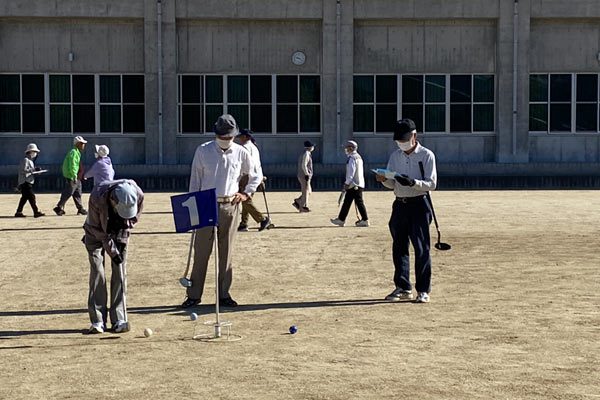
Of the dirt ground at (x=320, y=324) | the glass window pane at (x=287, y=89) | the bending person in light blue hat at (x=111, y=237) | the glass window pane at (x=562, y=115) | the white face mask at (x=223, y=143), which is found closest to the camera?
the dirt ground at (x=320, y=324)

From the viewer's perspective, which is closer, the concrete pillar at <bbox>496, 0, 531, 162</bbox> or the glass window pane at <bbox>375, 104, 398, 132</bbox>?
the concrete pillar at <bbox>496, 0, 531, 162</bbox>

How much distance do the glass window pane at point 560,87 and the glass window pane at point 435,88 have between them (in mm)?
4064

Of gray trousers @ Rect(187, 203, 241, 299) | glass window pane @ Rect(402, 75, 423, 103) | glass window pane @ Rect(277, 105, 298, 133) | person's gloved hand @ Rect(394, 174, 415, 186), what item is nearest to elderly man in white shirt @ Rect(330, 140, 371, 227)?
person's gloved hand @ Rect(394, 174, 415, 186)

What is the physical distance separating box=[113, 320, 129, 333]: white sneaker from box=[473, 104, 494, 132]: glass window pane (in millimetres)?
32172

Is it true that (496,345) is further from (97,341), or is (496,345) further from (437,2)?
(437,2)

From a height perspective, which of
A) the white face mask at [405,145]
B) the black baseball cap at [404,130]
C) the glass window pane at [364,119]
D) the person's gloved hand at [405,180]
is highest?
the glass window pane at [364,119]

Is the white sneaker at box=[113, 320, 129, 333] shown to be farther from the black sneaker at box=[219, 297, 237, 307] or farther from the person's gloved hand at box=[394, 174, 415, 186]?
the person's gloved hand at box=[394, 174, 415, 186]

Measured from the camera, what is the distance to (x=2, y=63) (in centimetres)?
4047

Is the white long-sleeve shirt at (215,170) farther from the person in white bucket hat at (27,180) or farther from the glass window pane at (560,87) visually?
the glass window pane at (560,87)

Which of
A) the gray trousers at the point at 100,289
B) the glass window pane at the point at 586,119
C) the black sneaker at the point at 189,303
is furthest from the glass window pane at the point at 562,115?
the gray trousers at the point at 100,289

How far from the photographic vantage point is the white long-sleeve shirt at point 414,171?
12.7 meters

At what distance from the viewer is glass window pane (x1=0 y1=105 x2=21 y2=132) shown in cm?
4091

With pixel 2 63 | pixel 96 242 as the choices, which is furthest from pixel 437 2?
pixel 96 242

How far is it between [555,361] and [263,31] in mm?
32554
